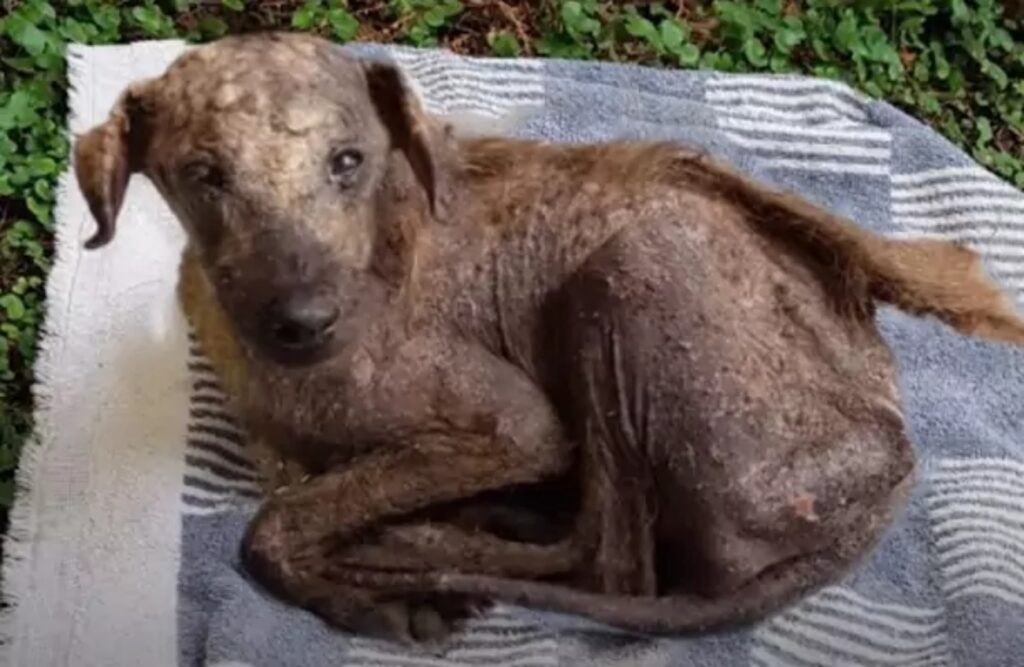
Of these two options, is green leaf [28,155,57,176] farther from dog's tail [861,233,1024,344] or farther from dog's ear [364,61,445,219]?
dog's tail [861,233,1024,344]

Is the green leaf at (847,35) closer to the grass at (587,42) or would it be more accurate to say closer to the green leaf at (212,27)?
the grass at (587,42)

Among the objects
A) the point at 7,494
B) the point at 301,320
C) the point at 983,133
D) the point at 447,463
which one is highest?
the point at 301,320

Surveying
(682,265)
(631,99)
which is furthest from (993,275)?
(682,265)

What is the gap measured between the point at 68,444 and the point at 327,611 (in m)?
0.27

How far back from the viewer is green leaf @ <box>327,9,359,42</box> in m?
1.55

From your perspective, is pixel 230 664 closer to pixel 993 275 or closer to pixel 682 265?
pixel 682 265

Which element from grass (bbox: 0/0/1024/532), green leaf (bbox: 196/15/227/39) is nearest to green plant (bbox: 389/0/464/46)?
grass (bbox: 0/0/1024/532)

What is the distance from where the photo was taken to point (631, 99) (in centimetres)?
142

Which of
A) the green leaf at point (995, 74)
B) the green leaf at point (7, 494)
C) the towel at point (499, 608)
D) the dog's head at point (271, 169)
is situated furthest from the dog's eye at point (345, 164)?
the green leaf at point (995, 74)

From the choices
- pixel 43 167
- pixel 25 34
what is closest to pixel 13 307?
pixel 43 167

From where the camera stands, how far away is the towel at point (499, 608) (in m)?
1.17

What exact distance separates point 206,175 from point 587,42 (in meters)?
0.68

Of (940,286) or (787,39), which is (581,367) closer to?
(940,286)

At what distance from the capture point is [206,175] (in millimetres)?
961
